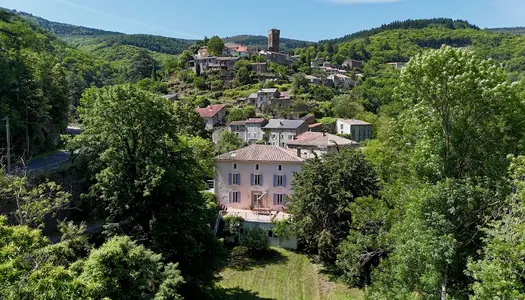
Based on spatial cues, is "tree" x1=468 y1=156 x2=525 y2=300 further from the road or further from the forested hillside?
the forested hillside

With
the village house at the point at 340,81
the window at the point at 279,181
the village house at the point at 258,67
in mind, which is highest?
the village house at the point at 258,67

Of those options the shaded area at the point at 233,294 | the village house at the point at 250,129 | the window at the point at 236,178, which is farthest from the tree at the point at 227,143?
the shaded area at the point at 233,294

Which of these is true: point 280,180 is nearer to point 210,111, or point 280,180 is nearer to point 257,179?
point 257,179

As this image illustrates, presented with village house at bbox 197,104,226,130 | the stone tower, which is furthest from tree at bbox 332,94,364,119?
the stone tower

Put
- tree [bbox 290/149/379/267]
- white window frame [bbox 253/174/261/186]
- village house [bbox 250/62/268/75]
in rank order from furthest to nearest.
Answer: village house [bbox 250/62/268/75] < white window frame [bbox 253/174/261/186] < tree [bbox 290/149/379/267]

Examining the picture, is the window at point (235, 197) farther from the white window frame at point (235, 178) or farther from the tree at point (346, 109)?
the tree at point (346, 109)

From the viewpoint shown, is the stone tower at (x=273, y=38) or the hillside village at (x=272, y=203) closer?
the hillside village at (x=272, y=203)

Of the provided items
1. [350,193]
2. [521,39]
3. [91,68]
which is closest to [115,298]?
[350,193]
